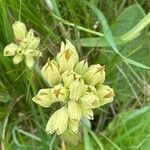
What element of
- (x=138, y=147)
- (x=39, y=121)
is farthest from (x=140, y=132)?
(x=39, y=121)

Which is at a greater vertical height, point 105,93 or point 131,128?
point 105,93

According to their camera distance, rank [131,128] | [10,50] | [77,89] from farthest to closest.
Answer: [131,128], [10,50], [77,89]

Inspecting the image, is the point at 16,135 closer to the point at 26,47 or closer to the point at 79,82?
the point at 26,47

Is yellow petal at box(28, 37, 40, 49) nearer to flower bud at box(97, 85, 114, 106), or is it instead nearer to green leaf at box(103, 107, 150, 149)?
flower bud at box(97, 85, 114, 106)

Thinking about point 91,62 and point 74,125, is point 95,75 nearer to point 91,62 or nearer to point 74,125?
point 74,125

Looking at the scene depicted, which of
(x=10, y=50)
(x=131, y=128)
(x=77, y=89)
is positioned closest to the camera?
(x=77, y=89)

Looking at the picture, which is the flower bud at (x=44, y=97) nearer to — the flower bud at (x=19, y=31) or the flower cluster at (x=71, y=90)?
the flower cluster at (x=71, y=90)

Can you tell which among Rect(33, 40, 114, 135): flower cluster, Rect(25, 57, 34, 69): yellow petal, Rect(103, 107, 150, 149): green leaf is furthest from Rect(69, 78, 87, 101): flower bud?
Rect(103, 107, 150, 149): green leaf

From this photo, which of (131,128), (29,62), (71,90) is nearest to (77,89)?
(71,90)
